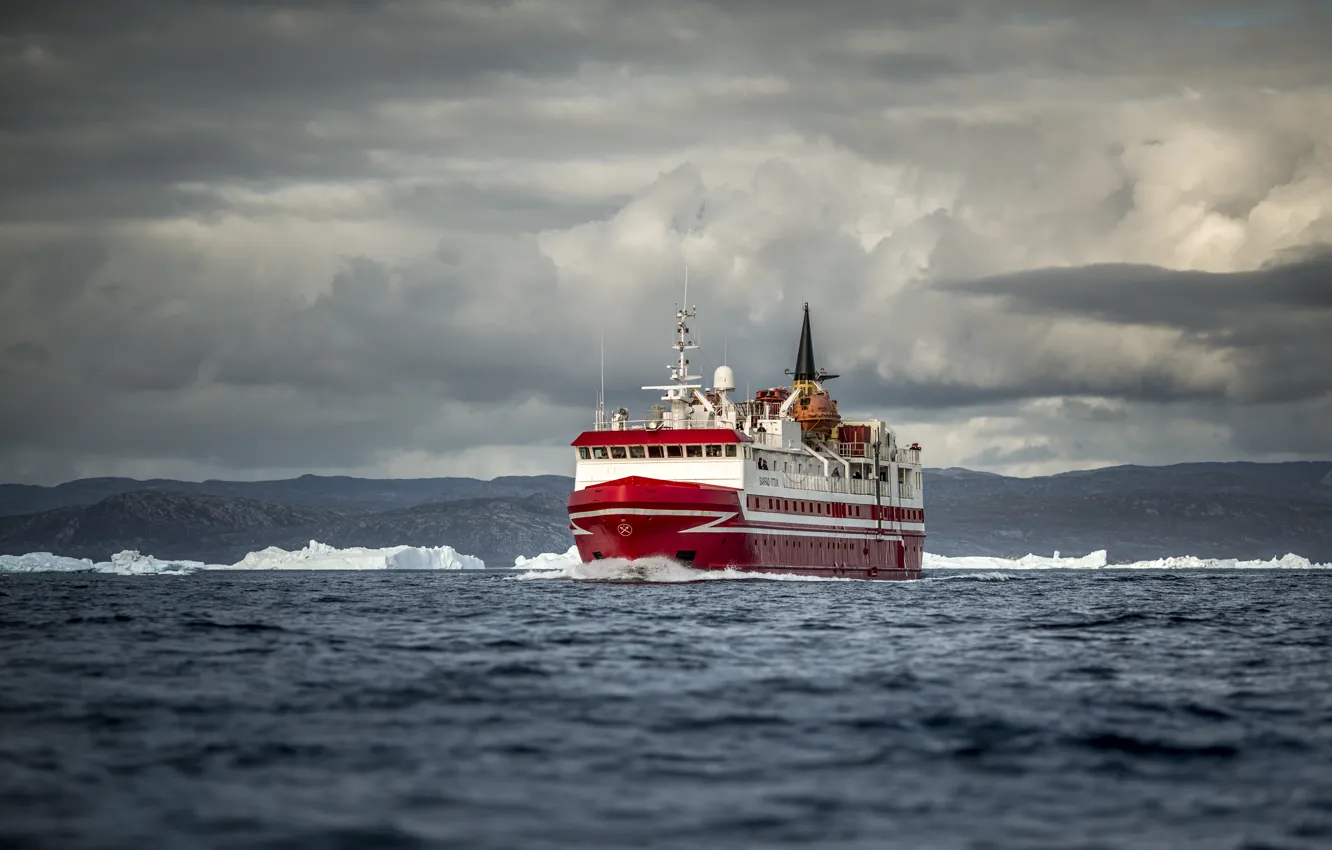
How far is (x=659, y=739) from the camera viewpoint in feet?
61.2

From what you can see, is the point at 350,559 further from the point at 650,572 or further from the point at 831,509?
the point at 650,572

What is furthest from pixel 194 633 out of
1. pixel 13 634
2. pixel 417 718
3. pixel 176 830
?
pixel 176 830

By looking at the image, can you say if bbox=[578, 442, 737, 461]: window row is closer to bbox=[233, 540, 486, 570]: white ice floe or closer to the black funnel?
the black funnel

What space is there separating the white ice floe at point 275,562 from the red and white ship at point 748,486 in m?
58.0

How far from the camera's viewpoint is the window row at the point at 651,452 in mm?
80188

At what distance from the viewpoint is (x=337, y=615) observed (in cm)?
4478

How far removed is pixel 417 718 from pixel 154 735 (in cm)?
358

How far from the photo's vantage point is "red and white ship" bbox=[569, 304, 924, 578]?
74.7 m

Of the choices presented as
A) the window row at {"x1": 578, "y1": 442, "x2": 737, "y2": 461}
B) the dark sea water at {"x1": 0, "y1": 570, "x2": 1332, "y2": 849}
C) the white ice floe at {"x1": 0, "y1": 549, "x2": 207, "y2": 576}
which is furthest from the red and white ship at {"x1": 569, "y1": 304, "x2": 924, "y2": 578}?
the white ice floe at {"x1": 0, "y1": 549, "x2": 207, "y2": 576}

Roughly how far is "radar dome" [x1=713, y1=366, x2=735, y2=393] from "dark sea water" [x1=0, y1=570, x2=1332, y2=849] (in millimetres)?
56486

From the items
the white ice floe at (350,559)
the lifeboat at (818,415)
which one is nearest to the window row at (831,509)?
the lifeboat at (818,415)

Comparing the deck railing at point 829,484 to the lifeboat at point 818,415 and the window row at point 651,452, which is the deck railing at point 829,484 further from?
the window row at point 651,452

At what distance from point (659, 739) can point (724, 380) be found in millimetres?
74656

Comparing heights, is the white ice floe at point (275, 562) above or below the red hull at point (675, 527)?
below
